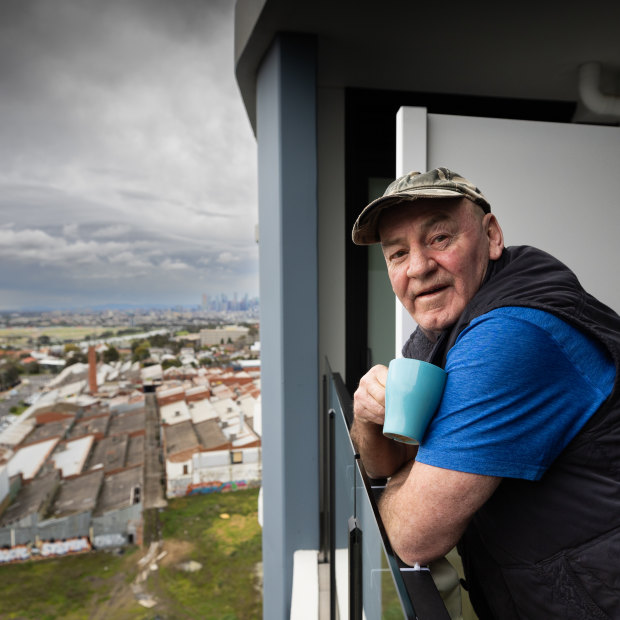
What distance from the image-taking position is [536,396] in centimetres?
49

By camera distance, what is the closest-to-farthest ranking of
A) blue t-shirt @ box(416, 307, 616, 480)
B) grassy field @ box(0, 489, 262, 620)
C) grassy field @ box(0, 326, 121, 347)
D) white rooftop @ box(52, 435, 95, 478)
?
blue t-shirt @ box(416, 307, 616, 480) → grassy field @ box(0, 326, 121, 347) → grassy field @ box(0, 489, 262, 620) → white rooftop @ box(52, 435, 95, 478)

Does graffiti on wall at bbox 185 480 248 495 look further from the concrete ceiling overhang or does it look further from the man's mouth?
the man's mouth

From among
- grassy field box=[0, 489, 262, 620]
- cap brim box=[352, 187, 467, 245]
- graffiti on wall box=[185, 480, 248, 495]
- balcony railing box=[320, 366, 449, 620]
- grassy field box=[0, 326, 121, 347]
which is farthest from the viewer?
graffiti on wall box=[185, 480, 248, 495]

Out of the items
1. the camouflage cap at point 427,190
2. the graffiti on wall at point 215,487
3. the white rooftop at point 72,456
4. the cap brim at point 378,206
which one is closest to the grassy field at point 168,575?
the graffiti on wall at point 215,487

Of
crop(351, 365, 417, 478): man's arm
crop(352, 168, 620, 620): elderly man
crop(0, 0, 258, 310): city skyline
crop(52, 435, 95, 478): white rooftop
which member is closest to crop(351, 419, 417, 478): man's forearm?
crop(351, 365, 417, 478): man's arm

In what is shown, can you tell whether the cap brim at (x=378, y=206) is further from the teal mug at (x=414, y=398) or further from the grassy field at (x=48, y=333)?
the grassy field at (x=48, y=333)

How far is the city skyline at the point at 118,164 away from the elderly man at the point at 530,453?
16391mm

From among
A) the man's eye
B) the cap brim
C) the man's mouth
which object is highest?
the cap brim

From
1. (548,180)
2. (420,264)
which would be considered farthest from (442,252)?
(548,180)

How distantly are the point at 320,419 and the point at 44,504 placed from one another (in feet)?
47.6

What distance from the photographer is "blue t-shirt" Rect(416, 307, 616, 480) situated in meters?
0.49

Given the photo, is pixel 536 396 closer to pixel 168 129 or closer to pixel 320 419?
pixel 320 419

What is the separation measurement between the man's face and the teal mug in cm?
20

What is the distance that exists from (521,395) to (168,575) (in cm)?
1633
